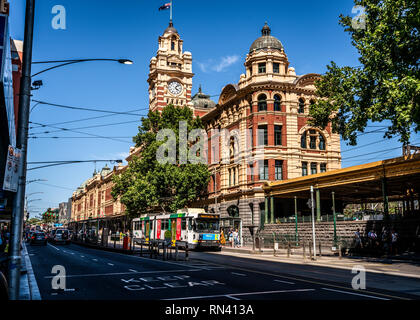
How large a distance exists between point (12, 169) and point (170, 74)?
71.2m

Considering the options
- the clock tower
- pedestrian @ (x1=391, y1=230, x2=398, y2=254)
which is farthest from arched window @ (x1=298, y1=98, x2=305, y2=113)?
the clock tower

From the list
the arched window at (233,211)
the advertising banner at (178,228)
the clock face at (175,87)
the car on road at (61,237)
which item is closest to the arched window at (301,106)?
the arched window at (233,211)

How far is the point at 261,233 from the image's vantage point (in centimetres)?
4128

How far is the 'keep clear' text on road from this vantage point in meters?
12.4

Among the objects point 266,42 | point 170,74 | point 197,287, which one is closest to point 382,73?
point 197,287

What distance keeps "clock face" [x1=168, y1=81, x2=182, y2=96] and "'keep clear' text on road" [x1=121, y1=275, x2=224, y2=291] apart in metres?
63.1

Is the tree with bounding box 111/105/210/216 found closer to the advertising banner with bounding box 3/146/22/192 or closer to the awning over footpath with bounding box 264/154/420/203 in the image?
the awning over footpath with bounding box 264/154/420/203

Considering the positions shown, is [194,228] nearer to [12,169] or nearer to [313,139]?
[313,139]

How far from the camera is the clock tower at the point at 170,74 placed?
73.8m

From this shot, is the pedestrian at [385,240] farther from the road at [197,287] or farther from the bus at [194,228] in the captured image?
the bus at [194,228]

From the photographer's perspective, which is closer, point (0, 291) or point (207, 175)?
point (0, 291)
